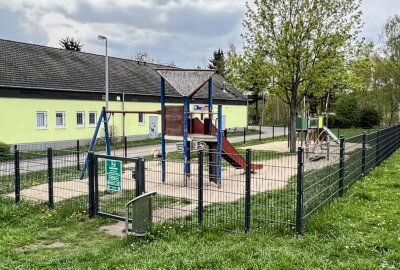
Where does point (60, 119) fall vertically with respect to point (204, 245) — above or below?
above

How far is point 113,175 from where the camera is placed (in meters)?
7.53

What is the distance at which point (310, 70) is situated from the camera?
62.8ft

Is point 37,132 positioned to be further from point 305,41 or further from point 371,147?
point 371,147

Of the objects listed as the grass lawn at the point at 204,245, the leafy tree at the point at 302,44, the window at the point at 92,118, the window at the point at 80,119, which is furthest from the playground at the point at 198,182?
the window at the point at 92,118

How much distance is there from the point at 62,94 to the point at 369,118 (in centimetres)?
3187

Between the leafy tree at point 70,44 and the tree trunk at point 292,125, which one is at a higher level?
the leafy tree at point 70,44

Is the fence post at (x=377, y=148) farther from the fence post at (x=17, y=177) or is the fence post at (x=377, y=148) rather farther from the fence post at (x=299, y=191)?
the fence post at (x=17, y=177)

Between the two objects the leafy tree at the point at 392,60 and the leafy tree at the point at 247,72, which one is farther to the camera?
the leafy tree at the point at 392,60

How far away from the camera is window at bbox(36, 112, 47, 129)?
23.7m

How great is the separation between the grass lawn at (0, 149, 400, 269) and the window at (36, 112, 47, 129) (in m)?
16.6

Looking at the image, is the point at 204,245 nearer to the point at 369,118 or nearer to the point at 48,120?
the point at 48,120

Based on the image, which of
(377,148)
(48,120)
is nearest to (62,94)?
(48,120)

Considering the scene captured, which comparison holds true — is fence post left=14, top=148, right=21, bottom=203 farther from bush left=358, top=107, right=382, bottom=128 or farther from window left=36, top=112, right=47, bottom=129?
bush left=358, top=107, right=382, bottom=128

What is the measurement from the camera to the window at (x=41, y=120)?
931 inches
